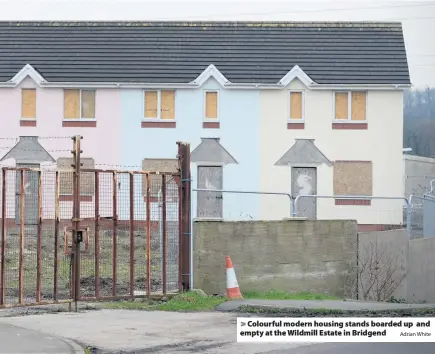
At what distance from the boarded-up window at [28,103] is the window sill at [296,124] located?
10.3m

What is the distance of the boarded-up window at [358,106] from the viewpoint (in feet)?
140

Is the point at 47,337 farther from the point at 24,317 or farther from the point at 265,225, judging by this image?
the point at 265,225

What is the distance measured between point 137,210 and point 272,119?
23.3 m

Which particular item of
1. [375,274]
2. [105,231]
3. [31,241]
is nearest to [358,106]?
[375,274]

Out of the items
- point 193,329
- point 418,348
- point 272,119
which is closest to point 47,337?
point 193,329

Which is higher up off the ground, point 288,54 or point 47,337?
point 288,54

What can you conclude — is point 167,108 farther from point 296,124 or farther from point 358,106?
point 358,106

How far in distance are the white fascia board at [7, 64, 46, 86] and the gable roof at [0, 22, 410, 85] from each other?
1.25 feet

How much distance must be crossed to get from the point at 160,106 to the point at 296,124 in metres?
5.48

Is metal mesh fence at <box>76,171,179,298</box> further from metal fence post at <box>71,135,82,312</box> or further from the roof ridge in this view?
the roof ridge

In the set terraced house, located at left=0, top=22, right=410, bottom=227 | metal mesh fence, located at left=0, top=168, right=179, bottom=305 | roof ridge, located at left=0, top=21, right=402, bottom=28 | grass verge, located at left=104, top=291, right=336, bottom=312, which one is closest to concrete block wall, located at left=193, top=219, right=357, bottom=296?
metal mesh fence, located at left=0, top=168, right=179, bottom=305

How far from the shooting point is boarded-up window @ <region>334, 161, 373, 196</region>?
4225 centimetres

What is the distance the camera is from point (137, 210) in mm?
20016

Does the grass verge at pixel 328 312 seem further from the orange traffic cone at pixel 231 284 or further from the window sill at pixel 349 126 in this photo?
the window sill at pixel 349 126
